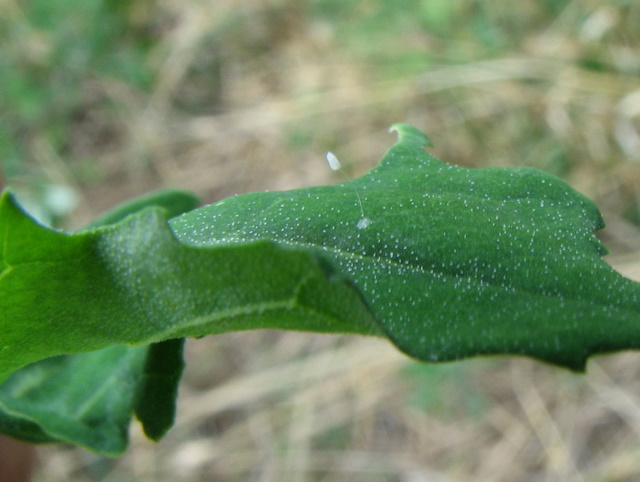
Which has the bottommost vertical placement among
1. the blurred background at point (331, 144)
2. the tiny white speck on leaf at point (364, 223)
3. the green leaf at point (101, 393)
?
the blurred background at point (331, 144)

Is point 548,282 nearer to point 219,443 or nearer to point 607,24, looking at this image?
point 219,443

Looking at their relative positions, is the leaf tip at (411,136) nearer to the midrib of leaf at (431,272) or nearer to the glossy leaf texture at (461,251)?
the glossy leaf texture at (461,251)

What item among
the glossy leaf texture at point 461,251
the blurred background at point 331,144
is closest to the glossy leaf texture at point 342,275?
the glossy leaf texture at point 461,251

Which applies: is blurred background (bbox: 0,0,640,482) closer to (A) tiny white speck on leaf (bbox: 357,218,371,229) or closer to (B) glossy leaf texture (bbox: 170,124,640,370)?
(B) glossy leaf texture (bbox: 170,124,640,370)

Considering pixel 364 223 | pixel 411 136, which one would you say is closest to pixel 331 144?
pixel 411 136

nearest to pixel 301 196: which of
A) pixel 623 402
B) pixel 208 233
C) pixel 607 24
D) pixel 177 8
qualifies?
pixel 208 233

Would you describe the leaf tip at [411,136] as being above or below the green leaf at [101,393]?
above

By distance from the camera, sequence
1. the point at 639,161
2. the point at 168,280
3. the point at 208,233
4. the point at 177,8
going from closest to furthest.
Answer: the point at 168,280, the point at 208,233, the point at 639,161, the point at 177,8
